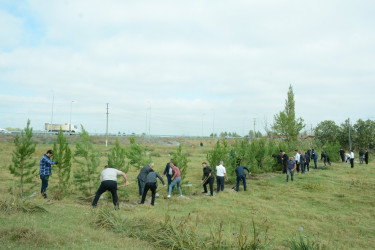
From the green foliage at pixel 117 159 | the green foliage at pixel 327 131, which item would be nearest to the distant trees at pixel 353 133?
the green foliage at pixel 327 131

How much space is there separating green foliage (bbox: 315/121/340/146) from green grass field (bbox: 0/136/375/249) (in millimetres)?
40792

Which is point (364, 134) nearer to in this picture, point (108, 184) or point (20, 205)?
point (108, 184)

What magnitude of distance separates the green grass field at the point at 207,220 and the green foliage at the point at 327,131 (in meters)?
40.8

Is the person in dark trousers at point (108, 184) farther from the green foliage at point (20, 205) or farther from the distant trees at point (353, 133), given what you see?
the distant trees at point (353, 133)

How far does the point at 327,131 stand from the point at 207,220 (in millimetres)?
52906

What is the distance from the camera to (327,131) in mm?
55750

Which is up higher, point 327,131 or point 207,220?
point 327,131

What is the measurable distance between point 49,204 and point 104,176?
207 centimetres

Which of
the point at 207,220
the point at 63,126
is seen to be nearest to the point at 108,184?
the point at 207,220

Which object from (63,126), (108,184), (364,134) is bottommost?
(108,184)

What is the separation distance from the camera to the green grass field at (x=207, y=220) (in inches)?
259

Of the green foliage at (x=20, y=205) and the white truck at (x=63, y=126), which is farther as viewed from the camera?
the white truck at (x=63, y=126)

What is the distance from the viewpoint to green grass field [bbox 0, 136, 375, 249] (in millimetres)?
6590

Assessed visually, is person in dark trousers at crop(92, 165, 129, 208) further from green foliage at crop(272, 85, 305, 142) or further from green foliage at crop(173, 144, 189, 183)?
green foliage at crop(272, 85, 305, 142)
